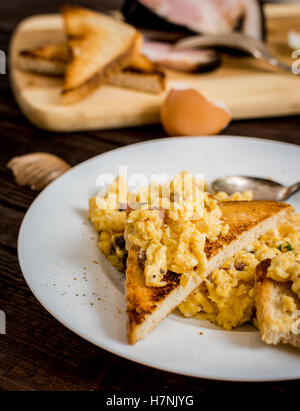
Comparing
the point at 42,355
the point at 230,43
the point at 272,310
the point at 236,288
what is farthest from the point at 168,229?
the point at 230,43

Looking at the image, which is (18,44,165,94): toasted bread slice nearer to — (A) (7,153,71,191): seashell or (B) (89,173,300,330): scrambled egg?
(A) (7,153,71,191): seashell

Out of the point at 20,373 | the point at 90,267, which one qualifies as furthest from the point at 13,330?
the point at 90,267

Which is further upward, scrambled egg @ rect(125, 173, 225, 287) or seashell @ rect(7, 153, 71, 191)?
scrambled egg @ rect(125, 173, 225, 287)

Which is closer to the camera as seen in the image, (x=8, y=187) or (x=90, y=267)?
(x=90, y=267)

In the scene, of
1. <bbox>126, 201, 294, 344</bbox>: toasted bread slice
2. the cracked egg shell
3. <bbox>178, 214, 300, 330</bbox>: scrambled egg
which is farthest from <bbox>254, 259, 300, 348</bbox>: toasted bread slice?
the cracked egg shell

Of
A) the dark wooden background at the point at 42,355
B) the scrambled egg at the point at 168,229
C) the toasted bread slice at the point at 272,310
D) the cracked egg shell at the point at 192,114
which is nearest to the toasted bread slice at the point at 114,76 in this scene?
the cracked egg shell at the point at 192,114

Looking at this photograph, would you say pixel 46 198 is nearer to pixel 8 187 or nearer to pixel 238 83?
pixel 8 187
